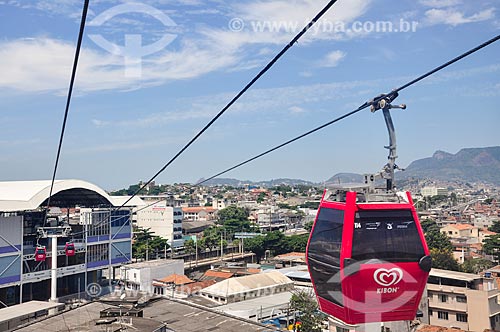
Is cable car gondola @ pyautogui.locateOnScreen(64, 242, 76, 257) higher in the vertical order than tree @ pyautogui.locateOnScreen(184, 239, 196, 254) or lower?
higher

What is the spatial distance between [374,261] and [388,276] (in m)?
0.25

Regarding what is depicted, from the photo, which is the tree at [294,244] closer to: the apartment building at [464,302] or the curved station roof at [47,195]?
the curved station roof at [47,195]

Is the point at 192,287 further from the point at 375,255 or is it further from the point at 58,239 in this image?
the point at 375,255

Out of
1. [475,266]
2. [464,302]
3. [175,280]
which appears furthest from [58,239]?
[475,266]

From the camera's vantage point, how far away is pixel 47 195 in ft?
78.4

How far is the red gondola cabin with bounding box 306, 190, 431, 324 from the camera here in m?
6.05

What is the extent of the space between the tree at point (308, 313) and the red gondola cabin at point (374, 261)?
1411 centimetres

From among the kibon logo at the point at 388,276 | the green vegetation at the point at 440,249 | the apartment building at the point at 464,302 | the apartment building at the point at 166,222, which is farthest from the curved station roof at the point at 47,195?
the apartment building at the point at 166,222

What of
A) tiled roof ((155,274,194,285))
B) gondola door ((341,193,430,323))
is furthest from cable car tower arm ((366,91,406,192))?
tiled roof ((155,274,194,285))

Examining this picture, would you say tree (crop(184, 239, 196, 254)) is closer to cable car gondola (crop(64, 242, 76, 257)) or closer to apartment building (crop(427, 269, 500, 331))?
cable car gondola (crop(64, 242, 76, 257))

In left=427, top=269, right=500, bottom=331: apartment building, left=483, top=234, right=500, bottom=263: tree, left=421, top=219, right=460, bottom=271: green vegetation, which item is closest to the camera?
left=427, top=269, right=500, bottom=331: apartment building

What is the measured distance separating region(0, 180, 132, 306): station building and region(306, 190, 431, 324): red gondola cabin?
763 inches

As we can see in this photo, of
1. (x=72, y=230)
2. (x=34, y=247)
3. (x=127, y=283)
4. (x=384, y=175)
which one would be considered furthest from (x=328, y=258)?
(x=127, y=283)

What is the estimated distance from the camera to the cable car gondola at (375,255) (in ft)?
19.9
